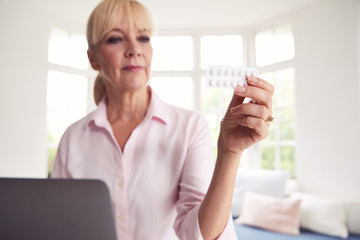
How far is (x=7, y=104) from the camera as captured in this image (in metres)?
3.77

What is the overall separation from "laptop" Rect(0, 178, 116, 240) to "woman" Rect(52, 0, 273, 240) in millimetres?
359

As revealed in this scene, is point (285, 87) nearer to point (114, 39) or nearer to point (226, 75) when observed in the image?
point (114, 39)

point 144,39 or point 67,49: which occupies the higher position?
point 67,49

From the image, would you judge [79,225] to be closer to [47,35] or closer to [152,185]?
[152,185]

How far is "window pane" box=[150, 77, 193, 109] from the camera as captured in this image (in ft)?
15.3

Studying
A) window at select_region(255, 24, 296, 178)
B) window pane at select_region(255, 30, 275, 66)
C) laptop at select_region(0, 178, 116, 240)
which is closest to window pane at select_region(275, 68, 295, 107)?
window at select_region(255, 24, 296, 178)

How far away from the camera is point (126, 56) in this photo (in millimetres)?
976

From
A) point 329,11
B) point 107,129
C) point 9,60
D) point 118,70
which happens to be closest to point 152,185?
point 107,129

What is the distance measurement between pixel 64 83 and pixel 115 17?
3805 mm

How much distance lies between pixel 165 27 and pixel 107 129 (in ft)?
12.5

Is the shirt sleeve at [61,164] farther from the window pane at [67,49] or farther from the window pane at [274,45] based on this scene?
the window pane at [67,49]

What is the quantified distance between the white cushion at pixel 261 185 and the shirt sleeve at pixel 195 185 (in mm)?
2730

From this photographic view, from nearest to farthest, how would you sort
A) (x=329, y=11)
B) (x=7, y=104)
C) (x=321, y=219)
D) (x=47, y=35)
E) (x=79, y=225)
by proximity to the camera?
(x=79, y=225), (x=321, y=219), (x=329, y=11), (x=7, y=104), (x=47, y=35)

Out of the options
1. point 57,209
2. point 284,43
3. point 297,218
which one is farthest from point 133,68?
point 284,43
